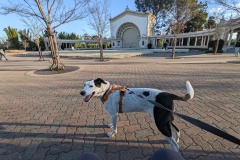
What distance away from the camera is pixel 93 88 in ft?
8.60

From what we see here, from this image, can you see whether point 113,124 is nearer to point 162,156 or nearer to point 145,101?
point 145,101

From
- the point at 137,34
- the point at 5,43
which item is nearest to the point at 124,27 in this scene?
the point at 137,34

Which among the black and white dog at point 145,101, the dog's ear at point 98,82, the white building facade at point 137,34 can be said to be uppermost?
the white building facade at point 137,34

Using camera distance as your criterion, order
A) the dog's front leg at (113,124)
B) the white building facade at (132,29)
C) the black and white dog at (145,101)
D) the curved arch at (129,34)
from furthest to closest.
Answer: the curved arch at (129,34) < the white building facade at (132,29) < the dog's front leg at (113,124) < the black and white dog at (145,101)

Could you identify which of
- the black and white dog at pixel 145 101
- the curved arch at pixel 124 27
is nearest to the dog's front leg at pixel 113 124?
the black and white dog at pixel 145 101

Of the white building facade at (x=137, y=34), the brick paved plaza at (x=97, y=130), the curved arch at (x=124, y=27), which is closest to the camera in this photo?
the brick paved plaza at (x=97, y=130)

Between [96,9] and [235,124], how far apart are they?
1559 cm

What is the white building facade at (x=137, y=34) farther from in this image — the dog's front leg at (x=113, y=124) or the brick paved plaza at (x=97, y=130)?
the dog's front leg at (x=113, y=124)

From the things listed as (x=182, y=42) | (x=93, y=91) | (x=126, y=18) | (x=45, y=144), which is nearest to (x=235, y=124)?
(x=93, y=91)

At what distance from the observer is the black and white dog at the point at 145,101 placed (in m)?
2.24

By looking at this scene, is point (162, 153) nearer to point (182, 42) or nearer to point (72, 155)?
point (72, 155)

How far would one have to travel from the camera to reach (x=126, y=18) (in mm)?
48125

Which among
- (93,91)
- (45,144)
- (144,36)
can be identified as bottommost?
(45,144)

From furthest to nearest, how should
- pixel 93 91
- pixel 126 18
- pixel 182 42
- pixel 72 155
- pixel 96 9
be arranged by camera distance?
pixel 126 18 < pixel 182 42 < pixel 96 9 < pixel 93 91 < pixel 72 155
